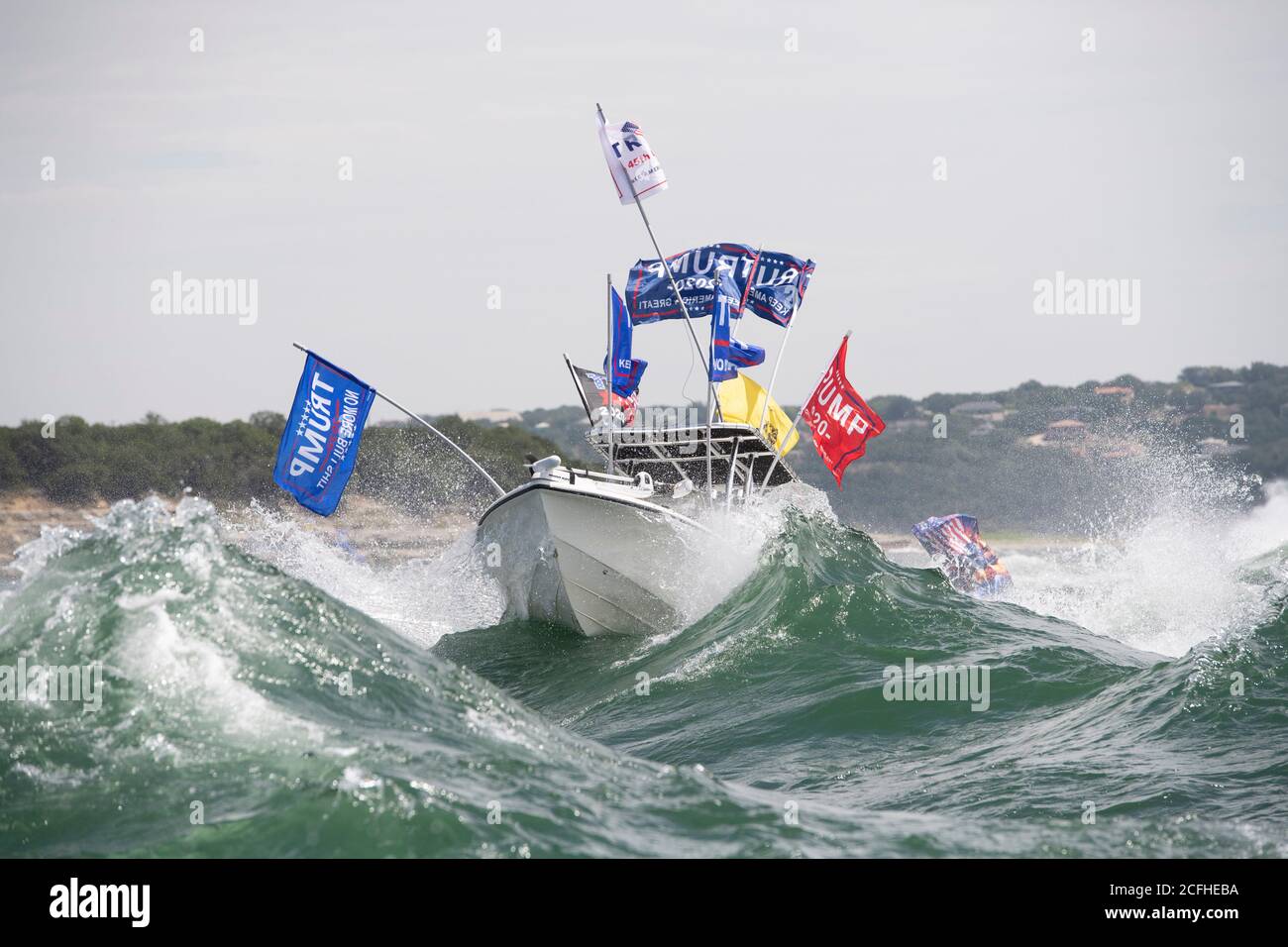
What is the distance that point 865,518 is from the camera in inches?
4006

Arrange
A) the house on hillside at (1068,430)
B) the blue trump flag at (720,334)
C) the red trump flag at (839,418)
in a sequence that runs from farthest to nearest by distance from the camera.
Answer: the house on hillside at (1068,430), the red trump flag at (839,418), the blue trump flag at (720,334)

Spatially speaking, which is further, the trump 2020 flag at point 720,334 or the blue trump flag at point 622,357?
the blue trump flag at point 622,357

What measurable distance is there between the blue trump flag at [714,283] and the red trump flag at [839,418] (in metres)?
1.41

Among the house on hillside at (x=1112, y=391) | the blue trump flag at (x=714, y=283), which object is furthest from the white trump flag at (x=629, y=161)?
the house on hillside at (x=1112, y=391)

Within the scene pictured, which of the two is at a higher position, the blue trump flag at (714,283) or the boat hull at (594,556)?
the blue trump flag at (714,283)

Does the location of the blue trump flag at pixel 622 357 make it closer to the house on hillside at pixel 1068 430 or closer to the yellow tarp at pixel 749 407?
the yellow tarp at pixel 749 407

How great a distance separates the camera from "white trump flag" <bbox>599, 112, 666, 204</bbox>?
64.6 feet

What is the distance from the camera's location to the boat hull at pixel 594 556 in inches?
683

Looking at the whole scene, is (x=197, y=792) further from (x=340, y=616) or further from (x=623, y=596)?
(x=623, y=596)

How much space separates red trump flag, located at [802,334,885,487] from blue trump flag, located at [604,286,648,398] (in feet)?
9.21

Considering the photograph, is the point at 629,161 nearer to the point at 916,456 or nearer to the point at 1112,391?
the point at 1112,391
